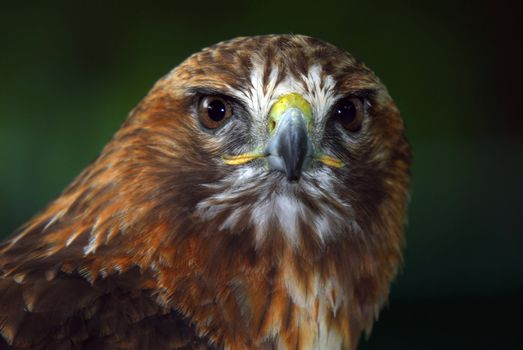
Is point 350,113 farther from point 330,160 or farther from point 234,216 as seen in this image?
point 234,216

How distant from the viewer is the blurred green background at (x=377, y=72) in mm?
4016

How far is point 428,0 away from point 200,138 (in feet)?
8.94

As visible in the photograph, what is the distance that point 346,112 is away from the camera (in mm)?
1998

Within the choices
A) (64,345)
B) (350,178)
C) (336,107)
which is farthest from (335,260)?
(64,345)

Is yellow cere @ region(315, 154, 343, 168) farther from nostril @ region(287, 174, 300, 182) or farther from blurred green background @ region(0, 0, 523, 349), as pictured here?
blurred green background @ region(0, 0, 523, 349)

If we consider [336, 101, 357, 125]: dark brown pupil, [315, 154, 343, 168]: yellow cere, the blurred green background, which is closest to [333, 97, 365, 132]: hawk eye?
[336, 101, 357, 125]: dark brown pupil

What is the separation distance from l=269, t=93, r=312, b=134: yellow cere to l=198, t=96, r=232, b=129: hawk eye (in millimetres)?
129

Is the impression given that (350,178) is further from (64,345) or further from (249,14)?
(249,14)

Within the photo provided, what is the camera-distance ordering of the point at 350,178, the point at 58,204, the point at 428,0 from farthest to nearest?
the point at 428,0 < the point at 58,204 < the point at 350,178

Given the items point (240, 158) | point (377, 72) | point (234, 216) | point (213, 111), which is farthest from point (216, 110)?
point (377, 72)

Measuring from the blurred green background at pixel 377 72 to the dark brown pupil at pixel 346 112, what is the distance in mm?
1899

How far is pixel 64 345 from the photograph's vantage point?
65.1 inches

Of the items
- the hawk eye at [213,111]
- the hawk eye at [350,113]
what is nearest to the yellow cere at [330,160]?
the hawk eye at [350,113]

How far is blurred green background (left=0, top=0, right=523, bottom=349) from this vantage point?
13.2 feet
